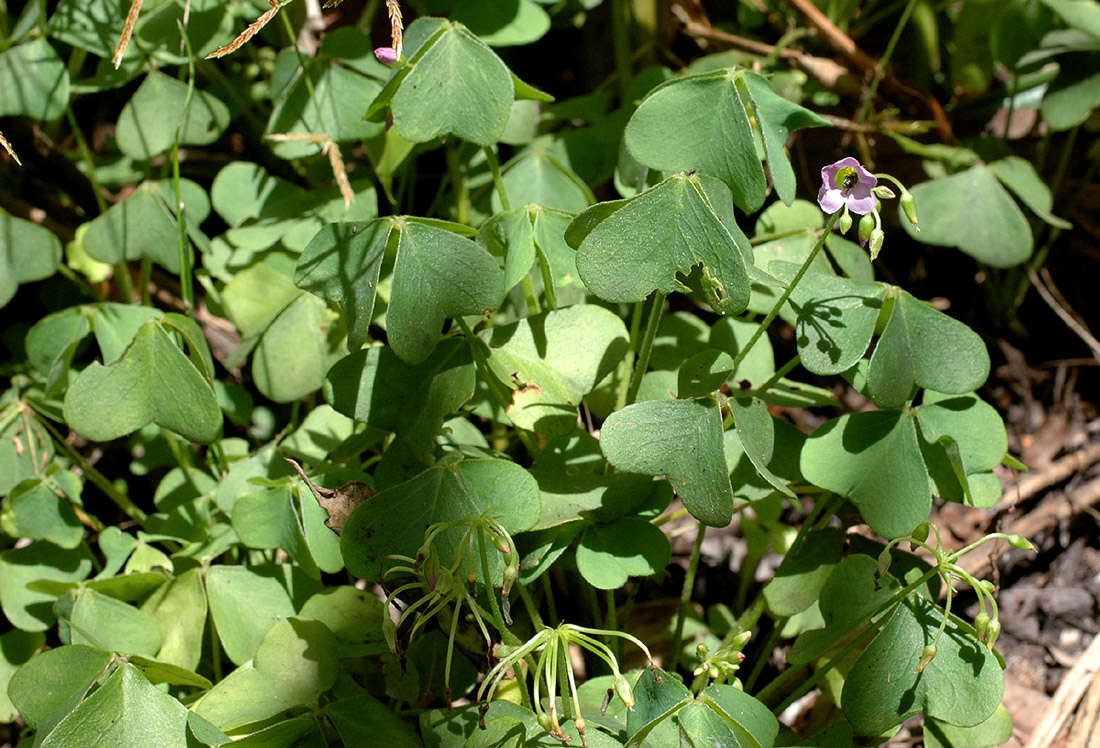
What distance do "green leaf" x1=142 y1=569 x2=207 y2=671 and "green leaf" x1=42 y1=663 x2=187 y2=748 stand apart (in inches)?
11.0

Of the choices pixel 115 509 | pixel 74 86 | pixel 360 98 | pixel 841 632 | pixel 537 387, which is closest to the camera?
pixel 841 632

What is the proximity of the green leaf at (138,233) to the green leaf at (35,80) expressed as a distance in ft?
0.67

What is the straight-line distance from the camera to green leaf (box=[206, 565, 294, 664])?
140cm

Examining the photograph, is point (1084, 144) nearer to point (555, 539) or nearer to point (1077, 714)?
point (1077, 714)

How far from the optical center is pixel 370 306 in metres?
1.20

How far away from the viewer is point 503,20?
5.67ft

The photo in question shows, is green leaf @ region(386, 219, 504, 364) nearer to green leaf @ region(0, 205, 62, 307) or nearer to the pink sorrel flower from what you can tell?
the pink sorrel flower

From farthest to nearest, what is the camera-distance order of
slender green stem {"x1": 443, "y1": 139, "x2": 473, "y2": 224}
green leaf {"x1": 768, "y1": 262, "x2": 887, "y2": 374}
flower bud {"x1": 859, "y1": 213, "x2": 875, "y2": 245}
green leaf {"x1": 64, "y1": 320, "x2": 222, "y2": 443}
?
slender green stem {"x1": 443, "y1": 139, "x2": 473, "y2": 224}, green leaf {"x1": 64, "y1": 320, "x2": 222, "y2": 443}, green leaf {"x1": 768, "y1": 262, "x2": 887, "y2": 374}, flower bud {"x1": 859, "y1": 213, "x2": 875, "y2": 245}

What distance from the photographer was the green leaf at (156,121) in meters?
1.76

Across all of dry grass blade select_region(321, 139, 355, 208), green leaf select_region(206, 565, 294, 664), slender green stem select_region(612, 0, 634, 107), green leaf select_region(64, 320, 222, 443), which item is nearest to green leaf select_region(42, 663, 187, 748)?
green leaf select_region(206, 565, 294, 664)

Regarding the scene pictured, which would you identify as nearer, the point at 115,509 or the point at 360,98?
the point at 360,98

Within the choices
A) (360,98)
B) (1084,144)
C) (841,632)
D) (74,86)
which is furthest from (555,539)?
(1084,144)

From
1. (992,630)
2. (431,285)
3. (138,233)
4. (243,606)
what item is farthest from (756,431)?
(138,233)

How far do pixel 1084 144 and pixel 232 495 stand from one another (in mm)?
1948
